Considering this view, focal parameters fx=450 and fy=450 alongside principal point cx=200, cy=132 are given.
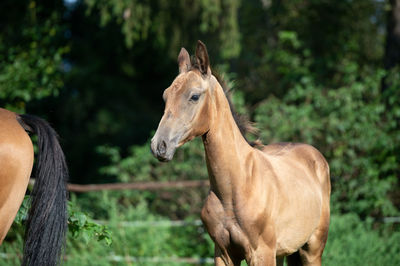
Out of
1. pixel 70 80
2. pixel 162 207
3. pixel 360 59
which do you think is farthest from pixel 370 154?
pixel 70 80

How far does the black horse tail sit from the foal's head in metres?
0.97

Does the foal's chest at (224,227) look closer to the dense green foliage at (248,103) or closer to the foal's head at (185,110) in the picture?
the foal's head at (185,110)

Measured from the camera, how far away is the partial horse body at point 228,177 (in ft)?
9.25

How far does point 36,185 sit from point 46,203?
150 mm

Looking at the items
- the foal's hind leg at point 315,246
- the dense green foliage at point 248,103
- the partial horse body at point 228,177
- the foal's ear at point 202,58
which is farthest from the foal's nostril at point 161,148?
the foal's hind leg at point 315,246

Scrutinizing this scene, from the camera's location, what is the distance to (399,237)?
5953mm

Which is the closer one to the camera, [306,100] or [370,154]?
[370,154]

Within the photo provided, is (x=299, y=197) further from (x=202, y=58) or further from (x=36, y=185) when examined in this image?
(x=36, y=185)

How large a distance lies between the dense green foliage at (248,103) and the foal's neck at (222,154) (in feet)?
1.94

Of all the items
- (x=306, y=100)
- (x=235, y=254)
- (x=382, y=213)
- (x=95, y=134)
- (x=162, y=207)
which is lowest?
(x=95, y=134)

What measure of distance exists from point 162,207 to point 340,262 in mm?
4145

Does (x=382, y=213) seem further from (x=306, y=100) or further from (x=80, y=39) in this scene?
(x=80, y=39)

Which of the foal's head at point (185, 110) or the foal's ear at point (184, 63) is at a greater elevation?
the foal's ear at point (184, 63)

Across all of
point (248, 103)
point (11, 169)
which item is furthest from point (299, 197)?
point (248, 103)
